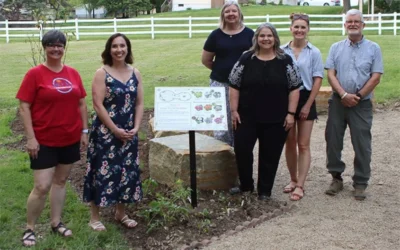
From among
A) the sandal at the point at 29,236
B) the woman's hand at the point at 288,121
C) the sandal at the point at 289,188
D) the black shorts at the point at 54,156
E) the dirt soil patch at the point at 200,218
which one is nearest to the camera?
the black shorts at the point at 54,156

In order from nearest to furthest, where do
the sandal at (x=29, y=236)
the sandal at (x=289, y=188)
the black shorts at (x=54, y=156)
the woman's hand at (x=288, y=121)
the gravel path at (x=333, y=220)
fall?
the black shorts at (x=54, y=156) < the sandal at (x=29, y=236) < the gravel path at (x=333, y=220) < the woman's hand at (x=288, y=121) < the sandal at (x=289, y=188)

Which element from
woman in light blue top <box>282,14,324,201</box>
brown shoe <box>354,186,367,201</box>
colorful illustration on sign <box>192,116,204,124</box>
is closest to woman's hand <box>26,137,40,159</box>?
colorful illustration on sign <box>192,116,204,124</box>

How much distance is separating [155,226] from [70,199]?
46.9 inches

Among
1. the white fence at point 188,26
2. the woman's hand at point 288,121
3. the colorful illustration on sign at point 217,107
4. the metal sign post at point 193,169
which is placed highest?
the white fence at point 188,26

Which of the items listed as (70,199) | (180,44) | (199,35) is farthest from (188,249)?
(199,35)

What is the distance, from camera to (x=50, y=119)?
4145mm

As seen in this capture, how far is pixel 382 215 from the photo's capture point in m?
5.10

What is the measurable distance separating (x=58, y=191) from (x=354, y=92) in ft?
9.96

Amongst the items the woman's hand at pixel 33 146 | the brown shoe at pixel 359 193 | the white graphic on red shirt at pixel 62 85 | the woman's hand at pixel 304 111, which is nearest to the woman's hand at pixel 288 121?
the woman's hand at pixel 304 111

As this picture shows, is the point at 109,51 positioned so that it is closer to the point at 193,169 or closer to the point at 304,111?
the point at 193,169

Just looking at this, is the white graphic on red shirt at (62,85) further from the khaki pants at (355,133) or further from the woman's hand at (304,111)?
the khaki pants at (355,133)

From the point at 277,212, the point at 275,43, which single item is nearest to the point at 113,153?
the point at 277,212

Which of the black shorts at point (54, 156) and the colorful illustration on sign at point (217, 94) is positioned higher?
the colorful illustration on sign at point (217, 94)

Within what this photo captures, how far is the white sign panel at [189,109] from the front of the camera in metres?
5.02
